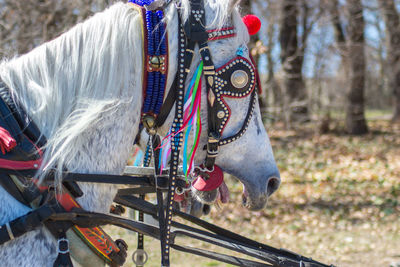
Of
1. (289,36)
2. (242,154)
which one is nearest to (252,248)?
(242,154)

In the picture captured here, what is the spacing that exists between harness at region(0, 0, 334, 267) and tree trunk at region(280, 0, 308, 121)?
617 centimetres

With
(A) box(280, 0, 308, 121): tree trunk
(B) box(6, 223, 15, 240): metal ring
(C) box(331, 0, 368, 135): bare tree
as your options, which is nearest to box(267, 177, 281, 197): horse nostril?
(B) box(6, 223, 15, 240): metal ring

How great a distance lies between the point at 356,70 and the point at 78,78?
37.8 ft

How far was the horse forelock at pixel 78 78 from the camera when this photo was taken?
1.60m

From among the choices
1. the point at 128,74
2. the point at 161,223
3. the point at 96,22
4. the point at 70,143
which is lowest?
the point at 161,223

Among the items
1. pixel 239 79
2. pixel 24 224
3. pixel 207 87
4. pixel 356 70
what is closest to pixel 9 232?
pixel 24 224

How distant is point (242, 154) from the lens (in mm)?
1946

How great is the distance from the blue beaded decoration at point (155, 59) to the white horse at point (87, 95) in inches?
1.3

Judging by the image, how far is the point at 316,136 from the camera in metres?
12.8

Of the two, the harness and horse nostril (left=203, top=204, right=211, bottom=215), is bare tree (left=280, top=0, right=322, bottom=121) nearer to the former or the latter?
horse nostril (left=203, top=204, right=211, bottom=215)

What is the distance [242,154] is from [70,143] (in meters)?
0.73

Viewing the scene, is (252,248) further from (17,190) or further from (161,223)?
(17,190)

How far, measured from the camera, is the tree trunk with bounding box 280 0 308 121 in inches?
330

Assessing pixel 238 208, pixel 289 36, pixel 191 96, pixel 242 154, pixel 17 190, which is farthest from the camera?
pixel 289 36
